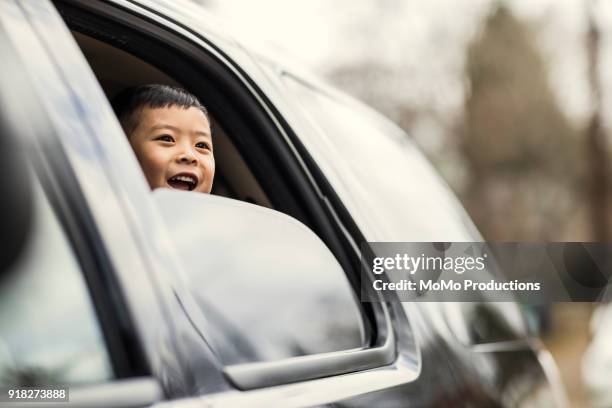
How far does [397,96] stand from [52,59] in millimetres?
28668

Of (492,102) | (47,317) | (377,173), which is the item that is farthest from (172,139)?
(492,102)

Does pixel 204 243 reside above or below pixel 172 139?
below

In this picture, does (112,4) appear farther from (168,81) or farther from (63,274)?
(63,274)

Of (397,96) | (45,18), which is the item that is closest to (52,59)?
(45,18)

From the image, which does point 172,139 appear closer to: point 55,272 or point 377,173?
point 55,272

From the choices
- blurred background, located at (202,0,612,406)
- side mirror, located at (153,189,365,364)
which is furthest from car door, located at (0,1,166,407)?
blurred background, located at (202,0,612,406)

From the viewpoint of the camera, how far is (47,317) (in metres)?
1.00

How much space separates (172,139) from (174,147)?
0.11 feet

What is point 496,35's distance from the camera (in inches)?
1529

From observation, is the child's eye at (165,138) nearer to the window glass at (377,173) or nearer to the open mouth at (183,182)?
the open mouth at (183,182)

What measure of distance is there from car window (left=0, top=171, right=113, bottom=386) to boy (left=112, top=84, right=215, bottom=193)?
61 centimetres

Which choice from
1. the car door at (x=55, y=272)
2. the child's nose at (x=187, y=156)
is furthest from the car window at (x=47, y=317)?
the child's nose at (x=187, y=156)

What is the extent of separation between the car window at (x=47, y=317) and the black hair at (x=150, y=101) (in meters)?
0.72

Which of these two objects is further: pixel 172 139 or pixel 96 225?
pixel 172 139
